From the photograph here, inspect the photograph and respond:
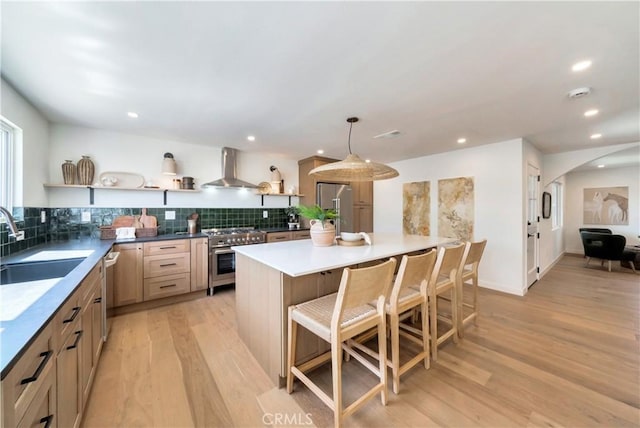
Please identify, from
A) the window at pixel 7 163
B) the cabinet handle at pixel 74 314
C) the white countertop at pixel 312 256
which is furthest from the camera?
the window at pixel 7 163

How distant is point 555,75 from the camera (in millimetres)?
1818

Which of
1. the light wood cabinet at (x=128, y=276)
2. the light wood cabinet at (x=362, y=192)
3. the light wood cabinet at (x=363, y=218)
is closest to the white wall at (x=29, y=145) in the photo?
the light wood cabinet at (x=128, y=276)

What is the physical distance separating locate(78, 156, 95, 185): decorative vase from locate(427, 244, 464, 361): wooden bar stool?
13.6ft

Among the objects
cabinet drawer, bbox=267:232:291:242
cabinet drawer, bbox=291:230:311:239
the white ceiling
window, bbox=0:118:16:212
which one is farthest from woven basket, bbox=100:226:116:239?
cabinet drawer, bbox=291:230:311:239

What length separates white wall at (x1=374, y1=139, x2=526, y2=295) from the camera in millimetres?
3471

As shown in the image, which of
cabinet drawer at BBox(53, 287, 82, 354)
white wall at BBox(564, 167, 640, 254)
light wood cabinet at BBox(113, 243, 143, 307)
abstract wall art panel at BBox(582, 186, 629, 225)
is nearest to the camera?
cabinet drawer at BBox(53, 287, 82, 354)

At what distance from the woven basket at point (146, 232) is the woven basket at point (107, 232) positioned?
261mm

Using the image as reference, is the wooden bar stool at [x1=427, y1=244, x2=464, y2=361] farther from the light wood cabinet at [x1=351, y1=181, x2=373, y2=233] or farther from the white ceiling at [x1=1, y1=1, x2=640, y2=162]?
the light wood cabinet at [x1=351, y1=181, x2=373, y2=233]

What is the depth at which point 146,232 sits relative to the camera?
3342mm

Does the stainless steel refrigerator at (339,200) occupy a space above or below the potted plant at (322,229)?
above

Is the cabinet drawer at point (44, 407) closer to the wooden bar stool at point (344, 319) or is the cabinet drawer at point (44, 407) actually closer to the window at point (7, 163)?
the wooden bar stool at point (344, 319)

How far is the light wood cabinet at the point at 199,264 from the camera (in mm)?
3285

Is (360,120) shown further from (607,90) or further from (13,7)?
(13,7)

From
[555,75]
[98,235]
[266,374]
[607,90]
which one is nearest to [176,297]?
[98,235]
